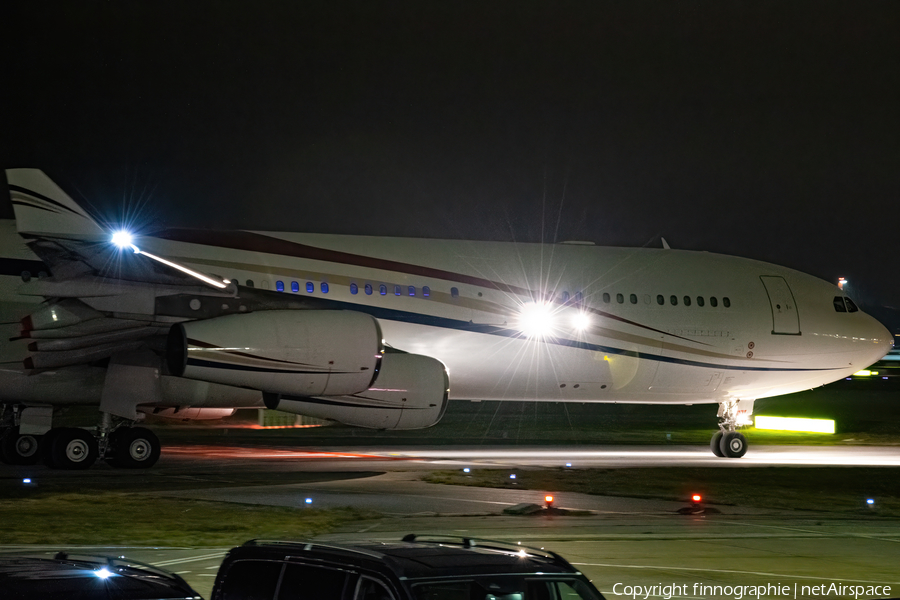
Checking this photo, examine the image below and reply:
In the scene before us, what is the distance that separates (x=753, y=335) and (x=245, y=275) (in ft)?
39.0

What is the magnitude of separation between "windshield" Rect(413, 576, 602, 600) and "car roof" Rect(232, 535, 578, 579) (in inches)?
1.6

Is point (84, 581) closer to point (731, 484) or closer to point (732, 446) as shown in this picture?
point (731, 484)

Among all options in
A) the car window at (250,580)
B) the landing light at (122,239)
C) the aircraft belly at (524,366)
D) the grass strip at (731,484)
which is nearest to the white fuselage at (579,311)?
the aircraft belly at (524,366)

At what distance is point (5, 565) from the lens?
4.49m

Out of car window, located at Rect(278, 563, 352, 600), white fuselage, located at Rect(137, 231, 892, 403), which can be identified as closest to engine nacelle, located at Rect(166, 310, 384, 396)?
white fuselage, located at Rect(137, 231, 892, 403)

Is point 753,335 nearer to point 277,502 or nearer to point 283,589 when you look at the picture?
point 277,502

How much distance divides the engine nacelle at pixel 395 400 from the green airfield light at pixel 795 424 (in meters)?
20.7

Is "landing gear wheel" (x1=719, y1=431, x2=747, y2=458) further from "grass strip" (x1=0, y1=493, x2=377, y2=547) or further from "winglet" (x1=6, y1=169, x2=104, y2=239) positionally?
"winglet" (x1=6, y1=169, x2=104, y2=239)

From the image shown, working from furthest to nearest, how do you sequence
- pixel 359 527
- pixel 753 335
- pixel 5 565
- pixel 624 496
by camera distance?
pixel 753 335
pixel 624 496
pixel 359 527
pixel 5 565

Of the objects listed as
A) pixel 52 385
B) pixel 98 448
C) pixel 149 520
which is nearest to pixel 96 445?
pixel 98 448

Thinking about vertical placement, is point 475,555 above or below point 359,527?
below

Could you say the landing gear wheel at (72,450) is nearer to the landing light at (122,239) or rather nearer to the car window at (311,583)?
the landing light at (122,239)

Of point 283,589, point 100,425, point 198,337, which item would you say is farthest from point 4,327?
point 283,589

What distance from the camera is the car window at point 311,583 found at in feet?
16.6
